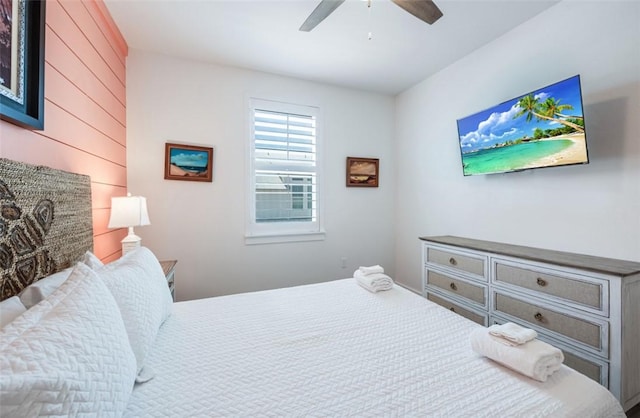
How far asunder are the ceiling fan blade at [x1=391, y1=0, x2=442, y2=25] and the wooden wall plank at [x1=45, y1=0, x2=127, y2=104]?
1.82 meters

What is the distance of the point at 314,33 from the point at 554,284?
2.60 meters

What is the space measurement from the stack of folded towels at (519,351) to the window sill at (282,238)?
230 centimetres

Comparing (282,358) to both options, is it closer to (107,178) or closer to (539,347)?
(539,347)

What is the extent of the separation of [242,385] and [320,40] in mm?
2652

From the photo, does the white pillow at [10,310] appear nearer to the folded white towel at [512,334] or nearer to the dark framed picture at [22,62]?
Answer: the dark framed picture at [22,62]

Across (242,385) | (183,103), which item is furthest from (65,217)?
(183,103)

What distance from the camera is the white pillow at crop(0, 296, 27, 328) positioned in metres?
0.81

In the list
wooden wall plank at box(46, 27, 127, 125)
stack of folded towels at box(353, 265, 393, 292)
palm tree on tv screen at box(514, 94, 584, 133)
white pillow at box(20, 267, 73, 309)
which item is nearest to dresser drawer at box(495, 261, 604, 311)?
stack of folded towels at box(353, 265, 393, 292)

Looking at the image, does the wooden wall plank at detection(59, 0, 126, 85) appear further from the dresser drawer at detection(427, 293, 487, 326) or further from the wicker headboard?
the dresser drawer at detection(427, 293, 487, 326)

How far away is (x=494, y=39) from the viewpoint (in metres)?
2.49

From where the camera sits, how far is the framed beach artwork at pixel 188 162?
272 cm

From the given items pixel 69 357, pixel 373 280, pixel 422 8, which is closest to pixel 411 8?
pixel 422 8

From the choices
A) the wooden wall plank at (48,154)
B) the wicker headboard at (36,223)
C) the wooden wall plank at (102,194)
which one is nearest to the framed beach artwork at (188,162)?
the wooden wall plank at (102,194)

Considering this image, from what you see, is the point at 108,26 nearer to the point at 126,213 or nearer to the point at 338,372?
the point at 126,213
